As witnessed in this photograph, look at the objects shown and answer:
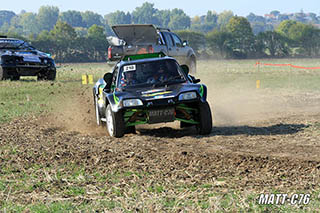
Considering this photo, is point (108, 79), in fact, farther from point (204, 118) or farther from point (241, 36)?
point (241, 36)

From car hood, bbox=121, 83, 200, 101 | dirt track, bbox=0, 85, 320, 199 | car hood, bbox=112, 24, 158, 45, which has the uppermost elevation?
car hood, bbox=112, 24, 158, 45

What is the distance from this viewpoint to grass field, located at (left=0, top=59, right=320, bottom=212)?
571 cm

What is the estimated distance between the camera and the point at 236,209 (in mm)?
5266

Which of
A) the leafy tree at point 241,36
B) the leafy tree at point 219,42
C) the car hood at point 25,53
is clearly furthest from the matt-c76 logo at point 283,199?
the leafy tree at point 219,42

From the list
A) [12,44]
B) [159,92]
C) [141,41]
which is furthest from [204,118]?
[12,44]

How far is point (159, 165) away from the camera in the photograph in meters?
7.43

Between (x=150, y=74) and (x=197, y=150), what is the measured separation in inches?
109

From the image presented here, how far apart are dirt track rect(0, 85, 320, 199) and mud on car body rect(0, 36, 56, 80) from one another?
1032cm

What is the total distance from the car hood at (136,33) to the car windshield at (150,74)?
959cm

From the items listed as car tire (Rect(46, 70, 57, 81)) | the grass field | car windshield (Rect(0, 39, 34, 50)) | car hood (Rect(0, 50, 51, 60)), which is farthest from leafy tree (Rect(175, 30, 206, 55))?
the grass field

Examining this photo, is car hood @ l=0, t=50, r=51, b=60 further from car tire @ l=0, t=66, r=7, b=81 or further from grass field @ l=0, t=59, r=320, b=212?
grass field @ l=0, t=59, r=320, b=212

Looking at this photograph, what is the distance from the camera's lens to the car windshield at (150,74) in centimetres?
1059

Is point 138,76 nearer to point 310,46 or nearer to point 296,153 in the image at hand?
point 296,153

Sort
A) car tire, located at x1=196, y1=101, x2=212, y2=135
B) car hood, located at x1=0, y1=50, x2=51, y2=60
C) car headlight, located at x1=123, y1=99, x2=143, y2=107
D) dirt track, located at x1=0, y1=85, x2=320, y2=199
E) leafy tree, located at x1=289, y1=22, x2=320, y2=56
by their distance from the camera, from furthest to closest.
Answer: leafy tree, located at x1=289, y1=22, x2=320, y2=56 < car hood, located at x1=0, y1=50, x2=51, y2=60 < car tire, located at x1=196, y1=101, x2=212, y2=135 < car headlight, located at x1=123, y1=99, x2=143, y2=107 < dirt track, located at x1=0, y1=85, x2=320, y2=199
